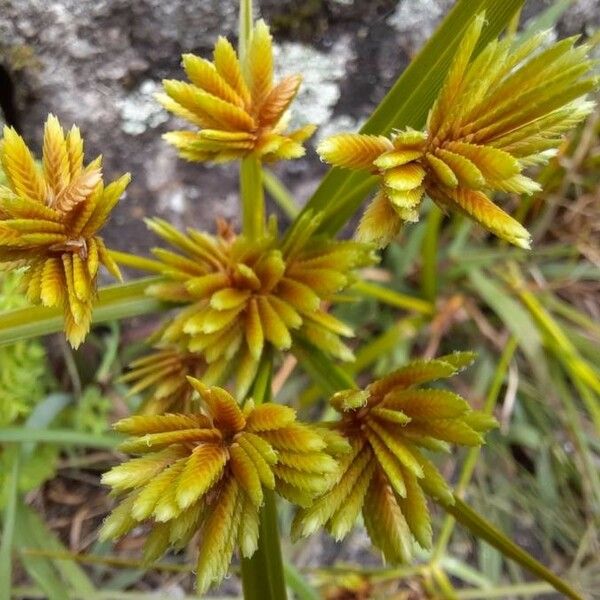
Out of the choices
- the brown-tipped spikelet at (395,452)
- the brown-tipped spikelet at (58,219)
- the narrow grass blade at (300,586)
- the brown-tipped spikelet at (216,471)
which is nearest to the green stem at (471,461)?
the narrow grass blade at (300,586)

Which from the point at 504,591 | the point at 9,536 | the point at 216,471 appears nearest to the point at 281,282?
the point at 216,471

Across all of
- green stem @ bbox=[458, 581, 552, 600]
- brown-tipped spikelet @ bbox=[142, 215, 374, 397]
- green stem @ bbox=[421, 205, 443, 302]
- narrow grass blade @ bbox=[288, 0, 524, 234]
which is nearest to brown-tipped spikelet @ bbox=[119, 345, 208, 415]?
brown-tipped spikelet @ bbox=[142, 215, 374, 397]

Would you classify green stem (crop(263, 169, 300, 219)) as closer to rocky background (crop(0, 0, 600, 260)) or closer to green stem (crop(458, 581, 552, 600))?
rocky background (crop(0, 0, 600, 260))

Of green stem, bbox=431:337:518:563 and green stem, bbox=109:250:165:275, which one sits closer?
green stem, bbox=109:250:165:275

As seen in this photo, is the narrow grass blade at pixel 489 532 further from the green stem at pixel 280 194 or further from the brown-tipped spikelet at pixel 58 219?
the green stem at pixel 280 194

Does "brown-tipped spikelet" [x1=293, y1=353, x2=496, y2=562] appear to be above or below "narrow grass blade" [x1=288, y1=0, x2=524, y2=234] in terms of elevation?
below

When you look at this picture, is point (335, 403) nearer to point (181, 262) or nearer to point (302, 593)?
point (181, 262)
